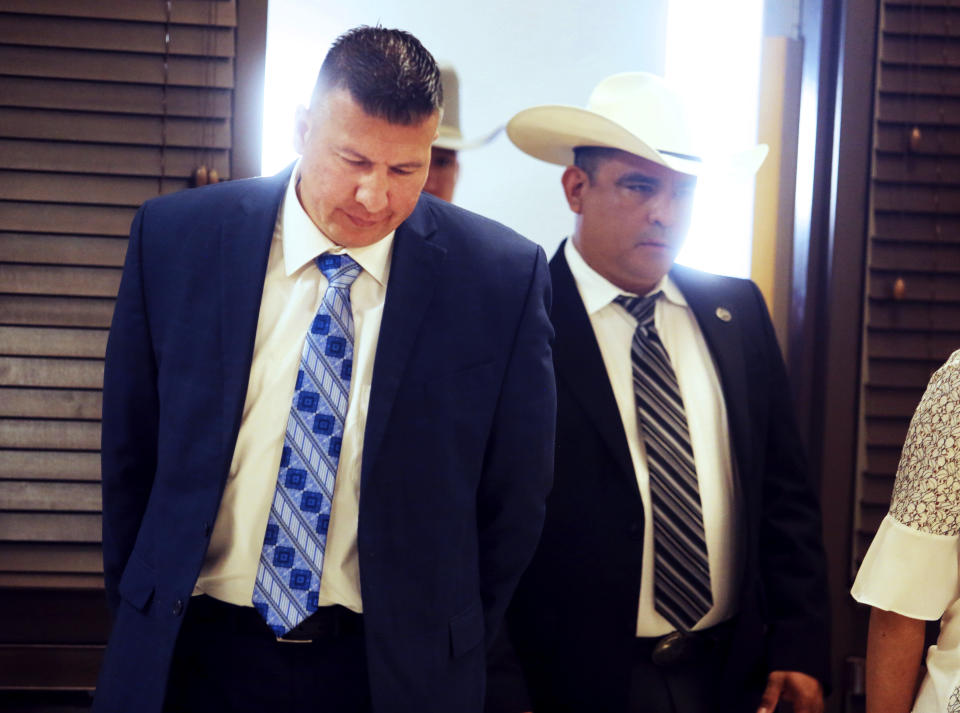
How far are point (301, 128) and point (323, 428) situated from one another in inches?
17.4

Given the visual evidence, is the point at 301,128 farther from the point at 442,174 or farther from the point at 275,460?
the point at 442,174

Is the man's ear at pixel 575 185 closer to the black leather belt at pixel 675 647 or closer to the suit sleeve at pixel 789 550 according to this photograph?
the suit sleeve at pixel 789 550

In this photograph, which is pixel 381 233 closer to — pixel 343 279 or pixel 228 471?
pixel 343 279

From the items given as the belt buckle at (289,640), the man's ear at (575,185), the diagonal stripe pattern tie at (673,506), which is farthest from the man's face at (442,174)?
the belt buckle at (289,640)

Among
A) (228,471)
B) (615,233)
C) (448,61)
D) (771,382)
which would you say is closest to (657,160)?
(615,233)

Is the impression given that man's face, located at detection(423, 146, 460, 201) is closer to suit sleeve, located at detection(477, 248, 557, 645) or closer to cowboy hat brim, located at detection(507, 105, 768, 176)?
cowboy hat brim, located at detection(507, 105, 768, 176)

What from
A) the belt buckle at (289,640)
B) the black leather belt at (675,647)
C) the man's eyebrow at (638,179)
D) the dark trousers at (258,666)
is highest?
the man's eyebrow at (638,179)

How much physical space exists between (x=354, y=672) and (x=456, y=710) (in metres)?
0.16

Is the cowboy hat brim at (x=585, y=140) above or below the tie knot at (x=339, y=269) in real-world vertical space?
above

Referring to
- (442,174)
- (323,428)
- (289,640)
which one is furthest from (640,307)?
(289,640)

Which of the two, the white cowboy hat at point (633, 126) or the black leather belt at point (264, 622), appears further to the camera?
the white cowboy hat at point (633, 126)

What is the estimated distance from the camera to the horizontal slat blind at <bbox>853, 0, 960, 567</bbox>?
2.33 metres

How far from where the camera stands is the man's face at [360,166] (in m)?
1.42

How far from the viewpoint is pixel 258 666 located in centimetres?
147
